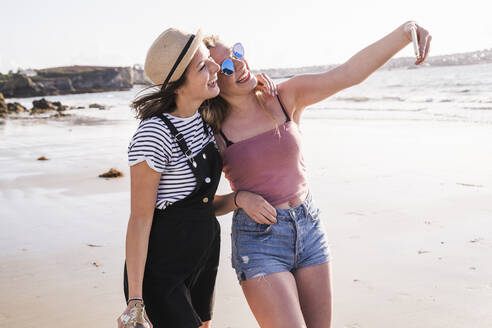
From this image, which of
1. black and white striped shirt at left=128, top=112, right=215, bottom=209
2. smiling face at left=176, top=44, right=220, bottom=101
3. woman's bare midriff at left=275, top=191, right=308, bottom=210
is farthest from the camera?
woman's bare midriff at left=275, top=191, right=308, bottom=210

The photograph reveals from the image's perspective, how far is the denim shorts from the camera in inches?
99.3

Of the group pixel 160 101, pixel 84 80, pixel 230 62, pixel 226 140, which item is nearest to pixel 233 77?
pixel 230 62

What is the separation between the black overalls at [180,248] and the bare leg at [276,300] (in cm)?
31

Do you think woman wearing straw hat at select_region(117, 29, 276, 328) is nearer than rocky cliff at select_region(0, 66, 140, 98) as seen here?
Yes

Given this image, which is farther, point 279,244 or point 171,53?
point 279,244

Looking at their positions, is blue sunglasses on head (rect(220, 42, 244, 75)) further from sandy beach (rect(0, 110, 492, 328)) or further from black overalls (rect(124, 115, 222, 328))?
sandy beach (rect(0, 110, 492, 328))

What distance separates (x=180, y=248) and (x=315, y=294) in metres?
0.76

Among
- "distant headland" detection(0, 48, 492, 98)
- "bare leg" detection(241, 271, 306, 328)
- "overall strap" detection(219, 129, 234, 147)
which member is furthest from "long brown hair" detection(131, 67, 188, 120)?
"distant headland" detection(0, 48, 492, 98)

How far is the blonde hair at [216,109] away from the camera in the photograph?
2.57 meters

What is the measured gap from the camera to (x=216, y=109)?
8.78 ft

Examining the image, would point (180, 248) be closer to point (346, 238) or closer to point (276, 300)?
point (276, 300)

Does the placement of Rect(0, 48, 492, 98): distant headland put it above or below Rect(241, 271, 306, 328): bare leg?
below

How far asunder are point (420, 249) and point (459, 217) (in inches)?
44.7

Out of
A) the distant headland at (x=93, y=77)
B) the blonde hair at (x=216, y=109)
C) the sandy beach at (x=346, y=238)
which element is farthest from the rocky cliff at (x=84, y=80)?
the blonde hair at (x=216, y=109)
